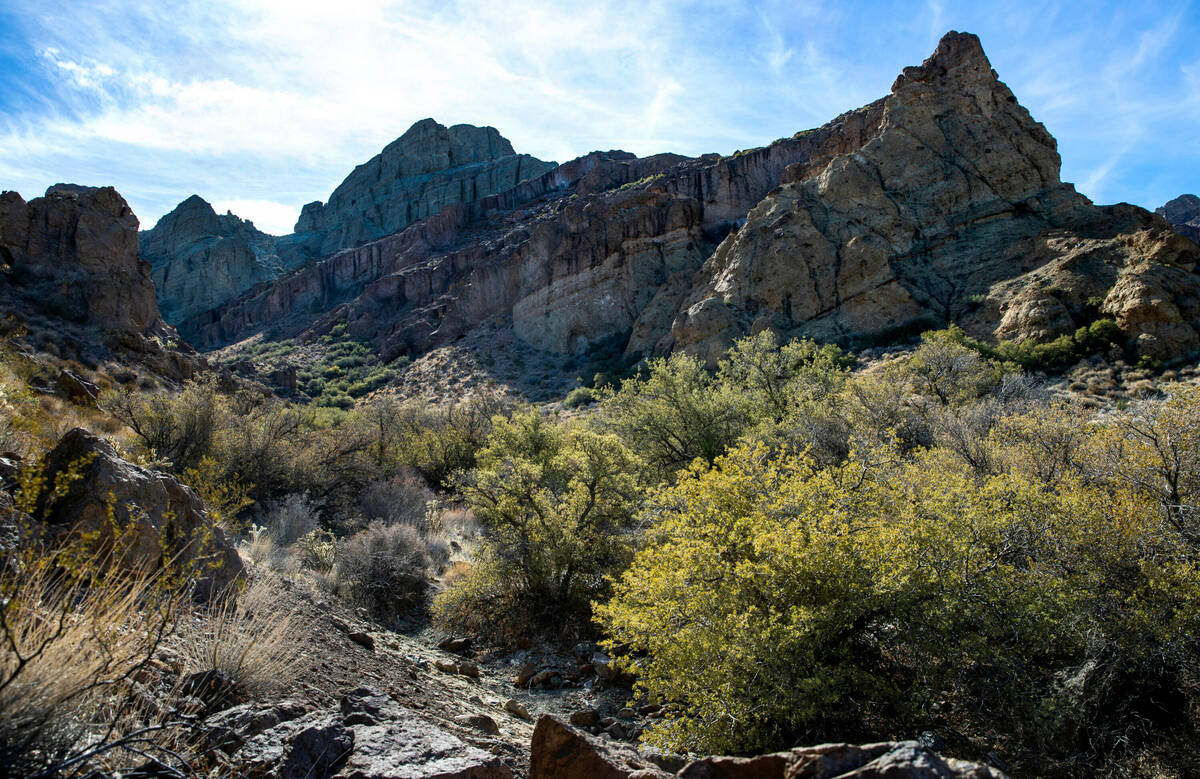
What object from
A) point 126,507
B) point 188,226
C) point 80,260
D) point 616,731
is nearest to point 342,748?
point 126,507

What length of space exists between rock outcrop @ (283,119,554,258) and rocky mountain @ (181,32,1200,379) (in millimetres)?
38023

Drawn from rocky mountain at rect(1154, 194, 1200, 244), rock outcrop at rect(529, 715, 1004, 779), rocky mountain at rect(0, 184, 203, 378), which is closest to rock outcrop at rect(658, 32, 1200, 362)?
rock outcrop at rect(529, 715, 1004, 779)

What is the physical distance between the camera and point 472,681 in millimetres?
7500

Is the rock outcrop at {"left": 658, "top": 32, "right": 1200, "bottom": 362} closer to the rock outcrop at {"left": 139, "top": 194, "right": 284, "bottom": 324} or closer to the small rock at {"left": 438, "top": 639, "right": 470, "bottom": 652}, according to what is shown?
the small rock at {"left": 438, "top": 639, "right": 470, "bottom": 652}

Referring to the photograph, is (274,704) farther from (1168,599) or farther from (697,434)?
(697,434)

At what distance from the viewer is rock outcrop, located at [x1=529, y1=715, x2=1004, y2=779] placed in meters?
2.59

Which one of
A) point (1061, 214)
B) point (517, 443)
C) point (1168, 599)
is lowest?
point (1168, 599)

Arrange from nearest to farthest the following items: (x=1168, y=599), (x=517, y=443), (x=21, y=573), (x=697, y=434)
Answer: (x=21, y=573)
(x=1168, y=599)
(x=517, y=443)
(x=697, y=434)

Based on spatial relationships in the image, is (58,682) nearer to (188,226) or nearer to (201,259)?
(201,259)

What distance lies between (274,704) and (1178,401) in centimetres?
1106

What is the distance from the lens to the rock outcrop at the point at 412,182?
100438 mm

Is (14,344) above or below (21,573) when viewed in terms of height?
above

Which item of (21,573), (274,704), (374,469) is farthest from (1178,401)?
(374,469)

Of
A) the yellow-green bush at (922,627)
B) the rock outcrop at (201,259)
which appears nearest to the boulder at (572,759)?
the yellow-green bush at (922,627)
